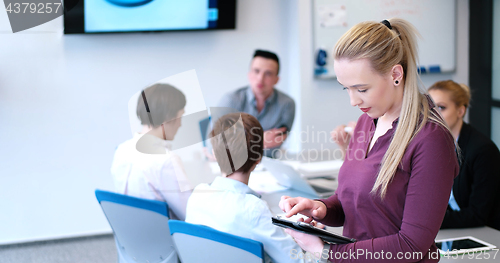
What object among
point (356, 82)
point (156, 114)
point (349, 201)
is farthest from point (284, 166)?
point (356, 82)

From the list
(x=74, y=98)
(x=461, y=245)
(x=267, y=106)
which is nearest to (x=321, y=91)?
(x=267, y=106)

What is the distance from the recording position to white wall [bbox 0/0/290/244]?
303 cm

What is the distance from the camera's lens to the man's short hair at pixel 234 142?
4.61 feet

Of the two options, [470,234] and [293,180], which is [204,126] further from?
[470,234]

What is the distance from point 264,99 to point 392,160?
2.04 metres

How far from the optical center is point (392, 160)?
1.04 m

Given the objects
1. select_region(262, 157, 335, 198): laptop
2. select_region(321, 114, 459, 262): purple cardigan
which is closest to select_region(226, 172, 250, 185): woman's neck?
select_region(321, 114, 459, 262): purple cardigan

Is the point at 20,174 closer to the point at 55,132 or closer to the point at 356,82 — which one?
the point at 55,132

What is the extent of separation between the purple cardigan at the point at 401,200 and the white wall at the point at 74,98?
2339 mm

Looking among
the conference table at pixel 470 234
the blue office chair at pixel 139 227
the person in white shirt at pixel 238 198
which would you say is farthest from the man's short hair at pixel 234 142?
the conference table at pixel 470 234

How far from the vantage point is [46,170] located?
3.15 meters

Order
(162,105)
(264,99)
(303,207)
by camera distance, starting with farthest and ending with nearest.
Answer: (264,99), (162,105), (303,207)

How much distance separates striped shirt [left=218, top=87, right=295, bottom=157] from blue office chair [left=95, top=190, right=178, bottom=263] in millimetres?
1406

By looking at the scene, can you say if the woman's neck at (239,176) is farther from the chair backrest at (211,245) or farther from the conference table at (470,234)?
the conference table at (470,234)
